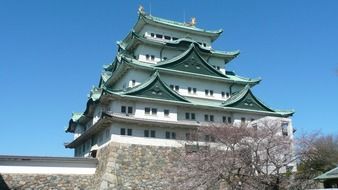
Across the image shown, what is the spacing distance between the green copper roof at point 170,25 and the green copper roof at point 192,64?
4.38 meters

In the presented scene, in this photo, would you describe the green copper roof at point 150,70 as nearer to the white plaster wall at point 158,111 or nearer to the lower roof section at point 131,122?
the white plaster wall at point 158,111

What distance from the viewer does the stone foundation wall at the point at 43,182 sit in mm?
26875

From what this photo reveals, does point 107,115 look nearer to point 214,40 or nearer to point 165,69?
point 165,69

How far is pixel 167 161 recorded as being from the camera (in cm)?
3052

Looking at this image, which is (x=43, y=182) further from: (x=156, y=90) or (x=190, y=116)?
(x=190, y=116)

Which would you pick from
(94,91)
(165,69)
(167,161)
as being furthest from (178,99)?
(94,91)

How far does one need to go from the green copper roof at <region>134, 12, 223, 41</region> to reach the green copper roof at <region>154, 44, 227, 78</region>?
14.4ft

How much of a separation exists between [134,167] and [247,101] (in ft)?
44.8

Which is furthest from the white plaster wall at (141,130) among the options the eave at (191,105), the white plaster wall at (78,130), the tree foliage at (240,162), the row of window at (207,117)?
the white plaster wall at (78,130)

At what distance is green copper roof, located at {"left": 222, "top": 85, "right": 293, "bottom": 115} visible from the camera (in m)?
35.7

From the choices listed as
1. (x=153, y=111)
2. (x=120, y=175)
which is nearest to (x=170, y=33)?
(x=153, y=111)

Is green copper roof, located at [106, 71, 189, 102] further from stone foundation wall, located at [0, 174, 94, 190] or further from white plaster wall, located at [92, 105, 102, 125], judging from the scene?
stone foundation wall, located at [0, 174, 94, 190]

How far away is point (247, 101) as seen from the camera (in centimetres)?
3622

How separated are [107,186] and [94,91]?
14216 millimetres
